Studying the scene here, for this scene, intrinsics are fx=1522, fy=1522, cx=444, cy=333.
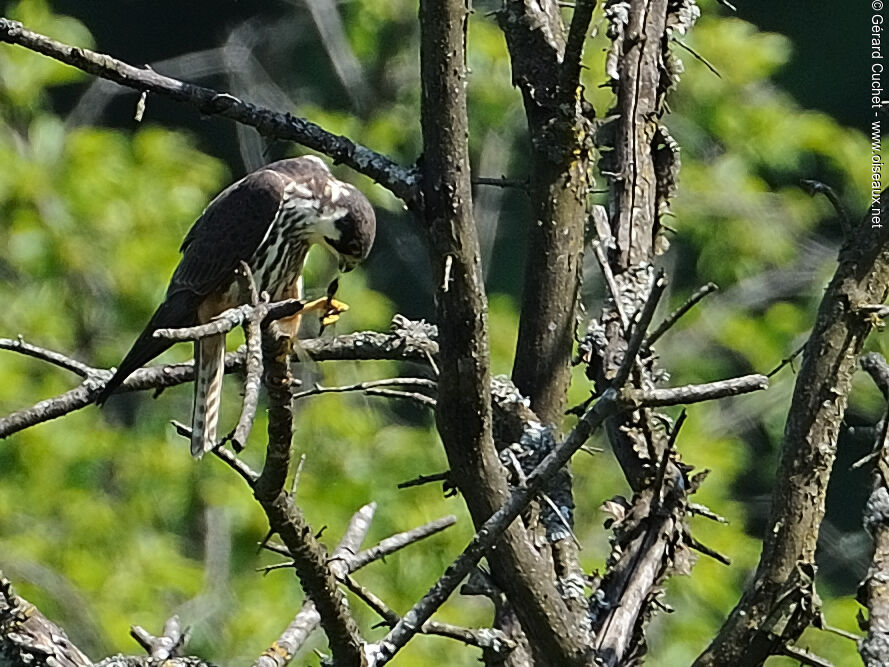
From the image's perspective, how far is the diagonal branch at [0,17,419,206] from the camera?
1.87 metres

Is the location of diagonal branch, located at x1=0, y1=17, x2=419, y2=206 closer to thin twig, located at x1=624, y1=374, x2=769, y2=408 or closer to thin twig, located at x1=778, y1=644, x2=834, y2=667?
thin twig, located at x1=624, y1=374, x2=769, y2=408

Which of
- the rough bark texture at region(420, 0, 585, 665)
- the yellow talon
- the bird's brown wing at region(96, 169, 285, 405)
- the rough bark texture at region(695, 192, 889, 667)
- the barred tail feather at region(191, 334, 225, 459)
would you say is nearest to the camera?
the rough bark texture at region(420, 0, 585, 665)

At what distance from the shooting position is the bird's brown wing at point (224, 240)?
2.85 meters

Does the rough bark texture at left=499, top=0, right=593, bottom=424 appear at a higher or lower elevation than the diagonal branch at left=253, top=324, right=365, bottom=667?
higher

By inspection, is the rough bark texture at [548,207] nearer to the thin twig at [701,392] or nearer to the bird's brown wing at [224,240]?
the thin twig at [701,392]

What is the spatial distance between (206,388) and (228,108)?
0.90 meters

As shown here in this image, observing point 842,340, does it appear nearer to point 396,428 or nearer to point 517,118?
point 396,428

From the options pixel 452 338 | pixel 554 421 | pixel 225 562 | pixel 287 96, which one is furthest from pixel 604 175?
pixel 287 96

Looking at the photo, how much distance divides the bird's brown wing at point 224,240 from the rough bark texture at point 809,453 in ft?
4.02

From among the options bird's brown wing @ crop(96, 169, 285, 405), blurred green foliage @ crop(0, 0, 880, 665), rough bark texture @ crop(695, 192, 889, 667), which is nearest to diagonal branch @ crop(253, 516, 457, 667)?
rough bark texture @ crop(695, 192, 889, 667)

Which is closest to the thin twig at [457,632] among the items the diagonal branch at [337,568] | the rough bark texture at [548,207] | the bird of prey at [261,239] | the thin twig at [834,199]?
the diagonal branch at [337,568]

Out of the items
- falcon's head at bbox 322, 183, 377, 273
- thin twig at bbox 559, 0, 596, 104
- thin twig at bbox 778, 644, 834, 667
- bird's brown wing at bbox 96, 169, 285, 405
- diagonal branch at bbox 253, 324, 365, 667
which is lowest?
diagonal branch at bbox 253, 324, 365, 667

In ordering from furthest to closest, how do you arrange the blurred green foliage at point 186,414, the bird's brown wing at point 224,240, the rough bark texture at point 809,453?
the blurred green foliage at point 186,414, the bird's brown wing at point 224,240, the rough bark texture at point 809,453

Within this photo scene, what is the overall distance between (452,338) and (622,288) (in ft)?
1.36
